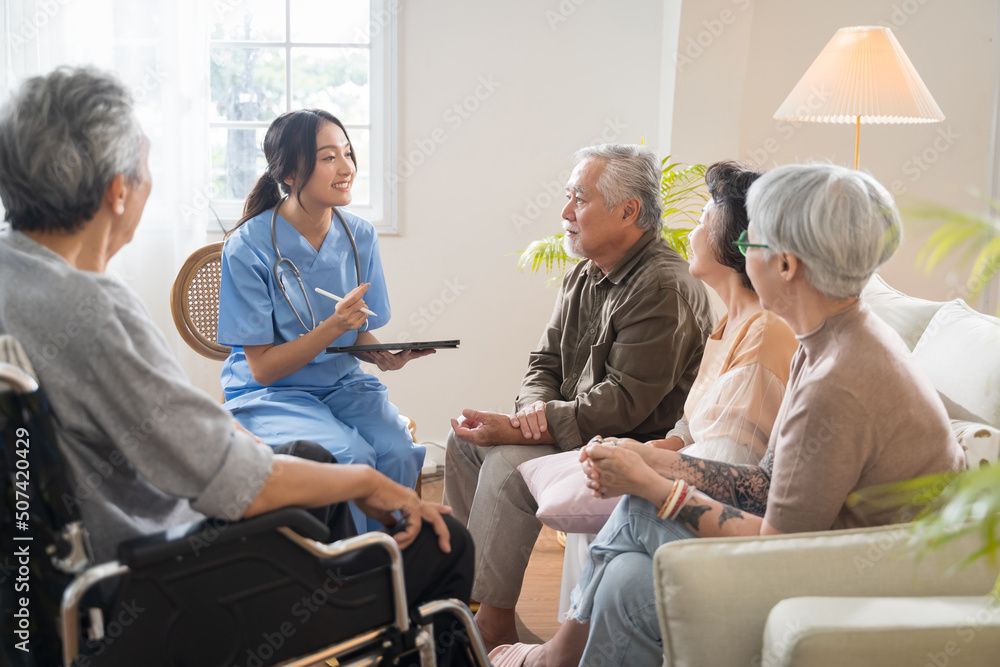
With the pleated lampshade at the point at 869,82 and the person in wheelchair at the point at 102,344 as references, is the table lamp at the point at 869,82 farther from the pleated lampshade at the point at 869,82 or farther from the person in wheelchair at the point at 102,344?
the person in wheelchair at the point at 102,344

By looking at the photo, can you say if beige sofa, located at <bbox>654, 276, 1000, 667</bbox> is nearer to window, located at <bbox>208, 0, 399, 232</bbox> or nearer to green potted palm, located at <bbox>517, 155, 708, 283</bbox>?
green potted palm, located at <bbox>517, 155, 708, 283</bbox>

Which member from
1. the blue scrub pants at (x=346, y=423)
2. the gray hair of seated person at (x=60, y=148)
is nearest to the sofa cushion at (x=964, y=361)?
the blue scrub pants at (x=346, y=423)

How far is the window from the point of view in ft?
10.8

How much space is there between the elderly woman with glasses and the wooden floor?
0.71 m

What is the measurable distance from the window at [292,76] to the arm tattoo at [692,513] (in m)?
2.26

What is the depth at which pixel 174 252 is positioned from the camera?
3.04 meters

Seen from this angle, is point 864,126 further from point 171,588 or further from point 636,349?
point 171,588

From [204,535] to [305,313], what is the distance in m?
1.21

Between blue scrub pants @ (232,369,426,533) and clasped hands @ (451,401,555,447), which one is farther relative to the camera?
clasped hands @ (451,401,555,447)

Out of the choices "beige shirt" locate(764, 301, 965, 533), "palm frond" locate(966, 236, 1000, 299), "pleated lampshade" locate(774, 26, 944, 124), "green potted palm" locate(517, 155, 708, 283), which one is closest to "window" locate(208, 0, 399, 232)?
"green potted palm" locate(517, 155, 708, 283)

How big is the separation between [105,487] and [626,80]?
2.77 metres

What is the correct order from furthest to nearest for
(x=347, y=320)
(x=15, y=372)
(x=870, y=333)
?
(x=347, y=320)
(x=870, y=333)
(x=15, y=372)

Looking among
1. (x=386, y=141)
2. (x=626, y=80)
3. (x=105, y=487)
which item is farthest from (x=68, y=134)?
(x=626, y=80)

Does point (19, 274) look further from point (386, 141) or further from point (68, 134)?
point (386, 141)
